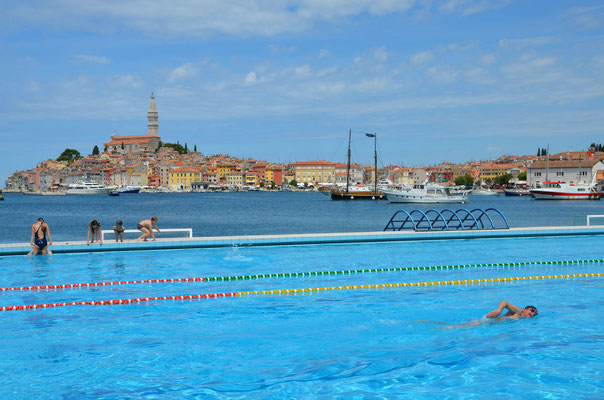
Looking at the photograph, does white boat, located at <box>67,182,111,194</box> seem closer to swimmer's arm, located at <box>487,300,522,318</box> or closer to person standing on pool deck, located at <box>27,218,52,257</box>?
person standing on pool deck, located at <box>27,218,52,257</box>

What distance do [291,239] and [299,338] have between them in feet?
35.3

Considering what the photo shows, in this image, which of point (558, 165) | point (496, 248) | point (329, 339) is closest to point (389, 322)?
point (329, 339)

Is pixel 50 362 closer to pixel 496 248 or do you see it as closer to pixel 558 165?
pixel 496 248

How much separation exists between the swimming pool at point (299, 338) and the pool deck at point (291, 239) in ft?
5.95

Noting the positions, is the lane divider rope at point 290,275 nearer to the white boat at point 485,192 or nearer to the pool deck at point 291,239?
the pool deck at point 291,239

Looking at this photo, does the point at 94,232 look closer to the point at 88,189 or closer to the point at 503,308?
the point at 503,308

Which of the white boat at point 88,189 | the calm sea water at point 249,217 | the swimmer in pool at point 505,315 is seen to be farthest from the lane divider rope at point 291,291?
the white boat at point 88,189

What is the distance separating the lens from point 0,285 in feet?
44.9

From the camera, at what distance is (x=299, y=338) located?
9844mm

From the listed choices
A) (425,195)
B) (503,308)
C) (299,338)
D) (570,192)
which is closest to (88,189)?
(425,195)

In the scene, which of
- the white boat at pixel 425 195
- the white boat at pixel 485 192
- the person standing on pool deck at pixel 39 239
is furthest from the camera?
the white boat at pixel 485 192

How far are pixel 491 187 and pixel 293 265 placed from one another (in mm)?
175440

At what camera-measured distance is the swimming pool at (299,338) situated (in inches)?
301

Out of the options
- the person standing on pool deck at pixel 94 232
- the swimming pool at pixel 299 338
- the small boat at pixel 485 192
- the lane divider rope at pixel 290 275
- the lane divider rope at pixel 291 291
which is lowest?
the swimming pool at pixel 299 338
